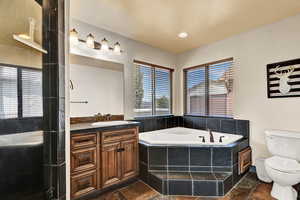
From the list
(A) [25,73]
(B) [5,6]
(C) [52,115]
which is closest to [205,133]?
(C) [52,115]

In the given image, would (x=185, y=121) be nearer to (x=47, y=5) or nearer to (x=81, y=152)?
(x=81, y=152)

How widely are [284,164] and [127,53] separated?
2965 millimetres

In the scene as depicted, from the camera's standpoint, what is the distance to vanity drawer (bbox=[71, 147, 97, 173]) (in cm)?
176

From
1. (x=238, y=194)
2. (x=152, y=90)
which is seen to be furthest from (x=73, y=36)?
(x=238, y=194)

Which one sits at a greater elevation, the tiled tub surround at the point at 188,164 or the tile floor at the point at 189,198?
the tiled tub surround at the point at 188,164

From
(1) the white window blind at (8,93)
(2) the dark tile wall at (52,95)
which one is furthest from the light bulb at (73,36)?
(1) the white window blind at (8,93)

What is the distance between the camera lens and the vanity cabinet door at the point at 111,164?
2.00 meters

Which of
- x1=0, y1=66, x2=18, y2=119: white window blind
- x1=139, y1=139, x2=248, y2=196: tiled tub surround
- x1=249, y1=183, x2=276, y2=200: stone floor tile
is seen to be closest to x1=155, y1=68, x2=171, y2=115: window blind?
x1=139, y1=139, x2=248, y2=196: tiled tub surround

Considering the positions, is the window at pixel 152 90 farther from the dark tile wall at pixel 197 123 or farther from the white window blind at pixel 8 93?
the white window blind at pixel 8 93

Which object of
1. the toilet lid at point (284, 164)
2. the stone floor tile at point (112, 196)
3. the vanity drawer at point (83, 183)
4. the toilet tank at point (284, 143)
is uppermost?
the toilet tank at point (284, 143)

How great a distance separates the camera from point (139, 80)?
3.23m

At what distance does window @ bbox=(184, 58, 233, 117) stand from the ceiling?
2.27 feet

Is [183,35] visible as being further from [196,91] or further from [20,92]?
[20,92]

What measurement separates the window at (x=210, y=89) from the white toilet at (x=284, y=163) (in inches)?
37.4
